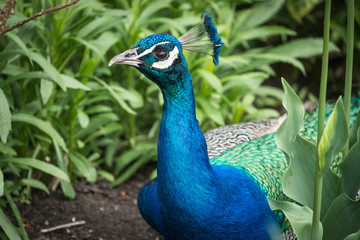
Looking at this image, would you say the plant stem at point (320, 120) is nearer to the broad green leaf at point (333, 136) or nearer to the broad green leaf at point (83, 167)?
the broad green leaf at point (333, 136)

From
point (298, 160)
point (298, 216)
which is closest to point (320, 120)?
Answer: point (298, 160)

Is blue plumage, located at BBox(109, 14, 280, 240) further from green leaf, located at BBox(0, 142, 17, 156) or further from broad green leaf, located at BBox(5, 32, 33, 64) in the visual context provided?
green leaf, located at BBox(0, 142, 17, 156)

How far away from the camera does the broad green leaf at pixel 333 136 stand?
1402mm

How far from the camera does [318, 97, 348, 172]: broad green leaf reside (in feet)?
4.60

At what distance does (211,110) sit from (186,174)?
1054 millimetres

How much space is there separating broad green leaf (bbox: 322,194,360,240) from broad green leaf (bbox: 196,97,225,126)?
108 cm

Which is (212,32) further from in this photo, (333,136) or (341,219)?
(341,219)

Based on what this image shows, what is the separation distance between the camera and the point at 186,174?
1.67 metres

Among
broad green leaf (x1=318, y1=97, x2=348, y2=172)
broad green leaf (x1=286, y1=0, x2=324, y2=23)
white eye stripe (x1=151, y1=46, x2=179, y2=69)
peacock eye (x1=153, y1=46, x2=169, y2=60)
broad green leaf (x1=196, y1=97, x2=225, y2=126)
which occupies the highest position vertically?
broad green leaf (x1=286, y1=0, x2=324, y2=23)

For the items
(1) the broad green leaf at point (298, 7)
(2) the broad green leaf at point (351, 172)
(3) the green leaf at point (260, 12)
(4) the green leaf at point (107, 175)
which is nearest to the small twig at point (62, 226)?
(4) the green leaf at point (107, 175)

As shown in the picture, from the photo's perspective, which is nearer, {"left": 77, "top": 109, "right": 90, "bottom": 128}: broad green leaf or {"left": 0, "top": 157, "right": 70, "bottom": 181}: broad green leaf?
{"left": 0, "top": 157, "right": 70, "bottom": 181}: broad green leaf

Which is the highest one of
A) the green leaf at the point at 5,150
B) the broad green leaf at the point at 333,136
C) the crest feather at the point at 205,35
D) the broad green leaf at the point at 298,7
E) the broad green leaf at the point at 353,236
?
the broad green leaf at the point at 298,7

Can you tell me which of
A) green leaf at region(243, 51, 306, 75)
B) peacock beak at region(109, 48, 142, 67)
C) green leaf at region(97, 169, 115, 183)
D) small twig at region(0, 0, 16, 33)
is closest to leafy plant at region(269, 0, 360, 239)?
peacock beak at region(109, 48, 142, 67)

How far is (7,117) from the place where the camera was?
1.84 meters
